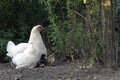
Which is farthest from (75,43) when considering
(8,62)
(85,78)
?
(8,62)

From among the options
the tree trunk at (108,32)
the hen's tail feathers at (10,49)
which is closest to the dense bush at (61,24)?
the tree trunk at (108,32)

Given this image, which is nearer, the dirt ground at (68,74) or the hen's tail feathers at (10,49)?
the dirt ground at (68,74)

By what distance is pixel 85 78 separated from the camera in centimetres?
764

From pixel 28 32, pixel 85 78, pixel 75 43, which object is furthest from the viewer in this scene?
pixel 28 32

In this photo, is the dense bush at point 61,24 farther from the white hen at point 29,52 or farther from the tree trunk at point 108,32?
the white hen at point 29,52

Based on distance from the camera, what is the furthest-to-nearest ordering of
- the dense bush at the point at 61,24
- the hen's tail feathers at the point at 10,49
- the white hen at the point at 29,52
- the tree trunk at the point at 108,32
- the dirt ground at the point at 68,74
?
the hen's tail feathers at the point at 10,49 < the white hen at the point at 29,52 < the dense bush at the point at 61,24 < the tree trunk at the point at 108,32 < the dirt ground at the point at 68,74

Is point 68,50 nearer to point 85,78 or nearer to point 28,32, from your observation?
point 85,78

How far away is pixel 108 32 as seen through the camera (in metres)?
8.27

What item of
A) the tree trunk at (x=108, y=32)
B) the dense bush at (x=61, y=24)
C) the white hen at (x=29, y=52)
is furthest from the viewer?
the white hen at (x=29, y=52)

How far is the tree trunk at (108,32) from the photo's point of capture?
824 cm

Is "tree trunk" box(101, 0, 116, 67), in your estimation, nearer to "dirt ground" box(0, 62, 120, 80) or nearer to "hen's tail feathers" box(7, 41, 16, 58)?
"dirt ground" box(0, 62, 120, 80)

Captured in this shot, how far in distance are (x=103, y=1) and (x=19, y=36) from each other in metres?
4.71

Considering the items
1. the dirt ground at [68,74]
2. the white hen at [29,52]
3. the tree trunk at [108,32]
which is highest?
the tree trunk at [108,32]

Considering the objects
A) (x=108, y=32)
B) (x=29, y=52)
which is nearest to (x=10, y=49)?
(x=29, y=52)
